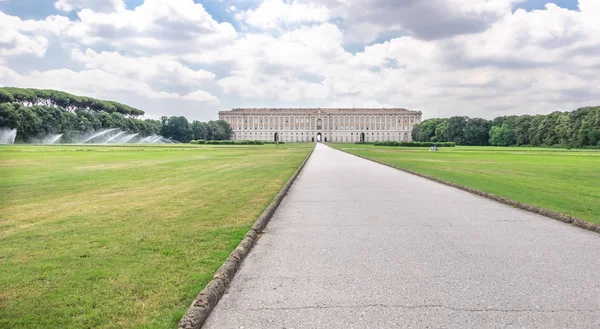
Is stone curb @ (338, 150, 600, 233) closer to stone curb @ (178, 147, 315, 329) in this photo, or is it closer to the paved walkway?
the paved walkway

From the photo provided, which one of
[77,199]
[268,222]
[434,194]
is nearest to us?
[268,222]

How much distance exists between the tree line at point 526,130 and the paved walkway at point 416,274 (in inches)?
3348

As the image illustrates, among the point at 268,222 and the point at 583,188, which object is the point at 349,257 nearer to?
the point at 268,222

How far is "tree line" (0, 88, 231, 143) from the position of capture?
68.4 metres

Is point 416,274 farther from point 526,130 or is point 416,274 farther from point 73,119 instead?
point 526,130

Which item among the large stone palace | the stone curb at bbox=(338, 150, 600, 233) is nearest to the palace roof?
the large stone palace

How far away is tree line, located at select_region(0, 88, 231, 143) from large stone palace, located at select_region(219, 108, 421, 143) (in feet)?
99.2

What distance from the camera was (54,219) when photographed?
Answer: 26.5 ft

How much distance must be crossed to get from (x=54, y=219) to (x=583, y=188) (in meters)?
15.7

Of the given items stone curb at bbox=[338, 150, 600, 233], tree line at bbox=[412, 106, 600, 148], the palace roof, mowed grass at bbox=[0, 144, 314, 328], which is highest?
the palace roof

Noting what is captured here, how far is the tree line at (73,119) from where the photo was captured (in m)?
68.4

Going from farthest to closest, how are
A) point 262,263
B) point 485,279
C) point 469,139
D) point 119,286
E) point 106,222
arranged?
point 469,139 → point 106,222 → point 262,263 → point 485,279 → point 119,286

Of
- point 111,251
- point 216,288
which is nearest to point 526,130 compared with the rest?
point 111,251

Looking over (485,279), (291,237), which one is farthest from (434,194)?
(485,279)
